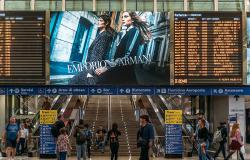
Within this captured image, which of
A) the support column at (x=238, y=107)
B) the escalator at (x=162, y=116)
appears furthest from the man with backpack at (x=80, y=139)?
the escalator at (x=162, y=116)

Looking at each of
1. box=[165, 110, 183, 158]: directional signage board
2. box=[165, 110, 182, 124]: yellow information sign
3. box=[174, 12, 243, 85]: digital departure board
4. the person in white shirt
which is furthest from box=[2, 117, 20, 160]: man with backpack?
box=[165, 110, 183, 158]: directional signage board

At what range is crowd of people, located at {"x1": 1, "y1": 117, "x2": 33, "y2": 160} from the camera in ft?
74.5

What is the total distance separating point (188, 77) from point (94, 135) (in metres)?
8.46

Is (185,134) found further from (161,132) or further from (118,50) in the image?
(118,50)

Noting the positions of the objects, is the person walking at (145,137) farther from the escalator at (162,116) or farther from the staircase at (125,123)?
the escalator at (162,116)

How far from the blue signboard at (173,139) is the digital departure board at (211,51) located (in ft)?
11.0

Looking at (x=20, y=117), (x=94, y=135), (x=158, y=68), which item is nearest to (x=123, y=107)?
(x=20, y=117)

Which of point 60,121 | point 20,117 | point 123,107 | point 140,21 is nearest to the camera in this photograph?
point 60,121

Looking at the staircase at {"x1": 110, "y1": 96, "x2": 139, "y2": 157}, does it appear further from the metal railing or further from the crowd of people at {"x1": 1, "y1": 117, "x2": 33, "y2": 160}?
the crowd of people at {"x1": 1, "y1": 117, "x2": 33, "y2": 160}

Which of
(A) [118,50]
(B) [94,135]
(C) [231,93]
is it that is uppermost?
(A) [118,50]

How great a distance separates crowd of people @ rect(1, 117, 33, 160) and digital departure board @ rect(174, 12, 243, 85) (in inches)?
249

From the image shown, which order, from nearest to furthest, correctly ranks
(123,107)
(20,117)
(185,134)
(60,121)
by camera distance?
1. (60,121)
2. (185,134)
3. (20,117)
4. (123,107)

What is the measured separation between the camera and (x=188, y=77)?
24.1 m

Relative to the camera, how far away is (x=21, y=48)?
24062 mm
